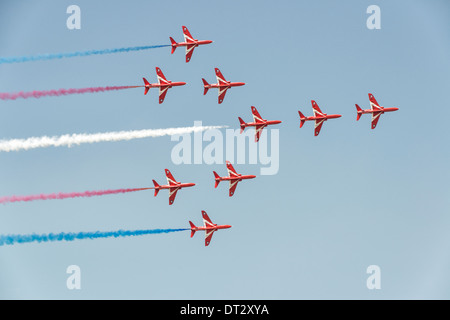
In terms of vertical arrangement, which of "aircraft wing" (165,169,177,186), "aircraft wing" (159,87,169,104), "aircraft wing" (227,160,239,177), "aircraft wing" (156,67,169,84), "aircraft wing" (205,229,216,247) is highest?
"aircraft wing" (156,67,169,84)

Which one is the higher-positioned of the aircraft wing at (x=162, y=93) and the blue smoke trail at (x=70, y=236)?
the aircraft wing at (x=162, y=93)

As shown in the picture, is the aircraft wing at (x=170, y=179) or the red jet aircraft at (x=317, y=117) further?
the red jet aircraft at (x=317, y=117)

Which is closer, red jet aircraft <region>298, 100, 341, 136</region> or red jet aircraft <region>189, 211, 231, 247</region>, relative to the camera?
red jet aircraft <region>189, 211, 231, 247</region>

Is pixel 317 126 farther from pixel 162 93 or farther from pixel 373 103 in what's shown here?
pixel 162 93

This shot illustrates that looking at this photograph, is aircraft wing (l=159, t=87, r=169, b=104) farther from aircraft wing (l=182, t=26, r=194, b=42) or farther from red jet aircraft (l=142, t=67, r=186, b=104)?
aircraft wing (l=182, t=26, r=194, b=42)

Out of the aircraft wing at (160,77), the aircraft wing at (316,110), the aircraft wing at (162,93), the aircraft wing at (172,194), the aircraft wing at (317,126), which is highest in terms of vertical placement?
the aircraft wing at (160,77)

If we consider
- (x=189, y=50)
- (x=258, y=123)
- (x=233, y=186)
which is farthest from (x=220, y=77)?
(x=233, y=186)

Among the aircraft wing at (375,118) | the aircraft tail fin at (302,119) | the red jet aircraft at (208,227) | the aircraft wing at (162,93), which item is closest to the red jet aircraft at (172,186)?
the red jet aircraft at (208,227)

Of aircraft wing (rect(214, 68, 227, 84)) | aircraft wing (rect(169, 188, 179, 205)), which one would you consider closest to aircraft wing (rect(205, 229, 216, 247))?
aircraft wing (rect(169, 188, 179, 205))

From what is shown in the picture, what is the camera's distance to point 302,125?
387 feet

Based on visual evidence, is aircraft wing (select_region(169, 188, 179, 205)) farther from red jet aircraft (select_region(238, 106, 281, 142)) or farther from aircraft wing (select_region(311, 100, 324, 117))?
aircraft wing (select_region(311, 100, 324, 117))

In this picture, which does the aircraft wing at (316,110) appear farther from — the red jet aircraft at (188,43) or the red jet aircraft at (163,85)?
the red jet aircraft at (163,85)

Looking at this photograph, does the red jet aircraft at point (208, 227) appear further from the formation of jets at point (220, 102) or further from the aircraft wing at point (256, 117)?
the aircraft wing at point (256, 117)

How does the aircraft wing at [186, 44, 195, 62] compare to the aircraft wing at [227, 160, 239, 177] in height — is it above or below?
above
